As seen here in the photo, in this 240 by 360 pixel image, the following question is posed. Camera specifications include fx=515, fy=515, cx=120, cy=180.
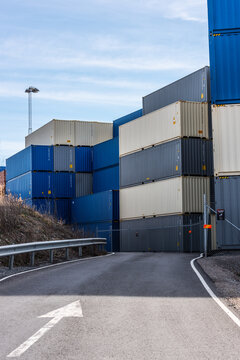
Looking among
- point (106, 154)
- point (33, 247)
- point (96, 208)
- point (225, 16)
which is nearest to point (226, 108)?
point (225, 16)

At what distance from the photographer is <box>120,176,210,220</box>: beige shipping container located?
31.3 m

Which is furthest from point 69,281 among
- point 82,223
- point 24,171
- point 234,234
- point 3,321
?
point 24,171

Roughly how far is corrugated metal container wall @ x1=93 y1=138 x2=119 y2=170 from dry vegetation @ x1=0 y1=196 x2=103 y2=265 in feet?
53.4

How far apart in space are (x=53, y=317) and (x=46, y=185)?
37151mm

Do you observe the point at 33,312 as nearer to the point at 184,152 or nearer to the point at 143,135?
the point at 184,152

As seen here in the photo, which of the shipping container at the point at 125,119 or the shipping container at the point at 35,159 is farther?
the shipping container at the point at 35,159

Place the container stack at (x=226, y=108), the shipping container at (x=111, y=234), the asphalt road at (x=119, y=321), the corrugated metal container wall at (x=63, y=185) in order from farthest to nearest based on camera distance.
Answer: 1. the corrugated metal container wall at (x=63, y=185)
2. the shipping container at (x=111, y=234)
3. the container stack at (x=226, y=108)
4. the asphalt road at (x=119, y=321)

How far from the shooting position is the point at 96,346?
5.63 meters

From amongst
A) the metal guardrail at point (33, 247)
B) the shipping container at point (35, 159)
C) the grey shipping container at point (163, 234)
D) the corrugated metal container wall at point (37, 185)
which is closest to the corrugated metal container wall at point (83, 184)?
the corrugated metal container wall at point (37, 185)

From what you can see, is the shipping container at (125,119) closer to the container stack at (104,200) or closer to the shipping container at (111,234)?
the container stack at (104,200)

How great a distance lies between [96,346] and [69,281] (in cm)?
642

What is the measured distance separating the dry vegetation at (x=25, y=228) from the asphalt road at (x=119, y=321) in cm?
733

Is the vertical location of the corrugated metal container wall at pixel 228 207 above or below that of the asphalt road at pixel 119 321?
above

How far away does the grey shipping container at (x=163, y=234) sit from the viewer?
1225 inches
